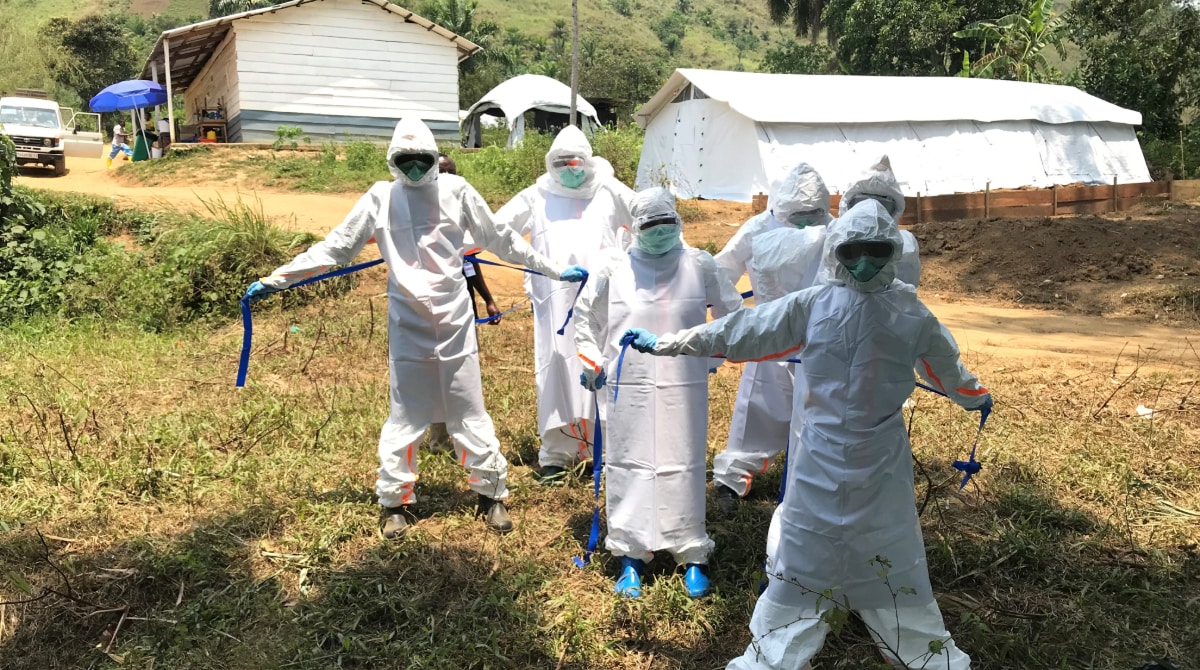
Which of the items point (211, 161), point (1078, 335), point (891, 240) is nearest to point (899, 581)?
point (891, 240)

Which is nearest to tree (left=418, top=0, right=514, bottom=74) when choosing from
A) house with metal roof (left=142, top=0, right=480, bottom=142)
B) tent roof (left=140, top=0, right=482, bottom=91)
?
tent roof (left=140, top=0, right=482, bottom=91)

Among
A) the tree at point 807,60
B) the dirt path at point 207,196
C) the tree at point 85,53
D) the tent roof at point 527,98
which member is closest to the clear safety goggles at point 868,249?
the dirt path at point 207,196

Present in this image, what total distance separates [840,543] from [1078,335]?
6393mm

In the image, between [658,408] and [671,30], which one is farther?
[671,30]

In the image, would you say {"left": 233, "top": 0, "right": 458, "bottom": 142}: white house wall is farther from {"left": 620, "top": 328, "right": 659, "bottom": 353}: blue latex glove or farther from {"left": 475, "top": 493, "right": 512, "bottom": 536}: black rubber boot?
{"left": 620, "top": 328, "right": 659, "bottom": 353}: blue latex glove

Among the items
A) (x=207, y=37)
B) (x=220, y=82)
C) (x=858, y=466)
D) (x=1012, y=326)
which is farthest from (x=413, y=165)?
(x=220, y=82)

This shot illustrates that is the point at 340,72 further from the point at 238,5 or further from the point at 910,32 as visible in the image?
the point at 238,5

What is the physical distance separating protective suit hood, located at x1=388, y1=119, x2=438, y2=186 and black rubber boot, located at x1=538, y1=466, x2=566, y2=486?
1724mm

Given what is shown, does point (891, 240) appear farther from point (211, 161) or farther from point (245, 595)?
point (211, 161)

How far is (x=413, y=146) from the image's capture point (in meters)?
3.92

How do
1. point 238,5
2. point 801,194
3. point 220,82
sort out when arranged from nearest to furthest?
point 801,194 < point 220,82 < point 238,5

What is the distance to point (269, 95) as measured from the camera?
61.4ft

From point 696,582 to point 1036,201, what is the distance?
13270mm

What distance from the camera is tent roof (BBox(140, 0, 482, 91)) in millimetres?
17906
